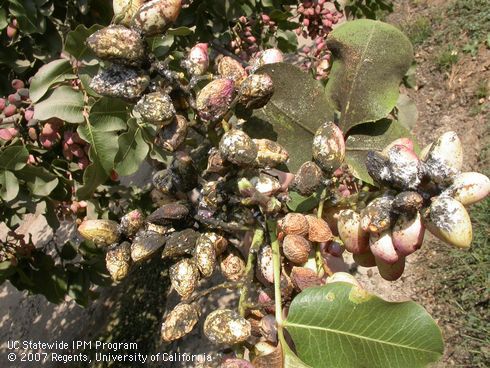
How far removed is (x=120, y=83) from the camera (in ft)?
2.30

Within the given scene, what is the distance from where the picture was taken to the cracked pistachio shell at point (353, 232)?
29.2 inches

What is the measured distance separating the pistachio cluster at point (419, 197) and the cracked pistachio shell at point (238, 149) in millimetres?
169

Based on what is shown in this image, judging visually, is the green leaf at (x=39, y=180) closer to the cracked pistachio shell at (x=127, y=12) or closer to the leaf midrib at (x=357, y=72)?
the cracked pistachio shell at (x=127, y=12)

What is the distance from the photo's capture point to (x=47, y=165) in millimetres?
1559

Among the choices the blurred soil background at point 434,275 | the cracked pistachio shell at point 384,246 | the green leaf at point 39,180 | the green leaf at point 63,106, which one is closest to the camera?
the cracked pistachio shell at point 384,246

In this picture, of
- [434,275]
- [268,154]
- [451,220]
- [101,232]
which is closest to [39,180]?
[101,232]

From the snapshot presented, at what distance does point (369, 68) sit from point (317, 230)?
33cm

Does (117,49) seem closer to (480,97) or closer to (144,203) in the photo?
(144,203)

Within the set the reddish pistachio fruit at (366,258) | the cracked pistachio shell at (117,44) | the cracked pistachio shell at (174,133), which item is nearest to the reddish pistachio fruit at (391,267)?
the reddish pistachio fruit at (366,258)

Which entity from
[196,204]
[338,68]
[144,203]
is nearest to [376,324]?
[196,204]

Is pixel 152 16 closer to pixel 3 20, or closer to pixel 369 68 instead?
pixel 369 68

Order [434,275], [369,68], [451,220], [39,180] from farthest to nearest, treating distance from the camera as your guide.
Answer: [434,275] → [39,180] → [369,68] → [451,220]

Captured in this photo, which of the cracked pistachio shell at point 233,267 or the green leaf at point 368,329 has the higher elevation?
the green leaf at point 368,329

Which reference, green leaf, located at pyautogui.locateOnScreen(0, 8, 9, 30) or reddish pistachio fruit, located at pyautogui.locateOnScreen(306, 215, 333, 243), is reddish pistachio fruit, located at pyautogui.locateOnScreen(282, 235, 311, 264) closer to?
reddish pistachio fruit, located at pyautogui.locateOnScreen(306, 215, 333, 243)
